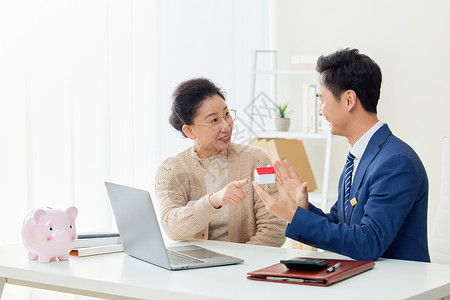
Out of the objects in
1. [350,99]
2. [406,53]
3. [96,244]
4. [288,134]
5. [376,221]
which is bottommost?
[96,244]

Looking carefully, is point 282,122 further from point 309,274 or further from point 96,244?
point 309,274

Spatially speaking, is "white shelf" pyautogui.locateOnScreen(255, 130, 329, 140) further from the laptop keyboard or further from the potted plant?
the laptop keyboard

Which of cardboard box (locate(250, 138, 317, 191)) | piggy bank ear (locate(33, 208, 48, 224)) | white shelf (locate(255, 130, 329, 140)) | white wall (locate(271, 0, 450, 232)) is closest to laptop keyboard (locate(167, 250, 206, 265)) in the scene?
piggy bank ear (locate(33, 208, 48, 224))

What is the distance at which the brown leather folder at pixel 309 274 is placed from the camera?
4.88 feet

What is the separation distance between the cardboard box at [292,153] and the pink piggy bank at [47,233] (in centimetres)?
204

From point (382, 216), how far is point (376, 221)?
0.02 m

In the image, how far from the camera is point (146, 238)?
1.78 m

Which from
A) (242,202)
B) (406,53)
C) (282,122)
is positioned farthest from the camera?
(282,122)

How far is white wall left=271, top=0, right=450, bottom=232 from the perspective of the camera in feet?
12.0

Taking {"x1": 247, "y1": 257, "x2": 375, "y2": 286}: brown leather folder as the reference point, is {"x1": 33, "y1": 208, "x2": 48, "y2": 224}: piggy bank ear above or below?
above

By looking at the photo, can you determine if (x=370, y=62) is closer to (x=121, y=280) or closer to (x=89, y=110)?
(x=121, y=280)

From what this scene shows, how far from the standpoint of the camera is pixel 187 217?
2166 millimetres

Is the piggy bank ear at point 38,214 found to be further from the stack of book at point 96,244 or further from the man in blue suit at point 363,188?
the man in blue suit at point 363,188

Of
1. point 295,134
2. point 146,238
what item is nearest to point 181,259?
point 146,238
